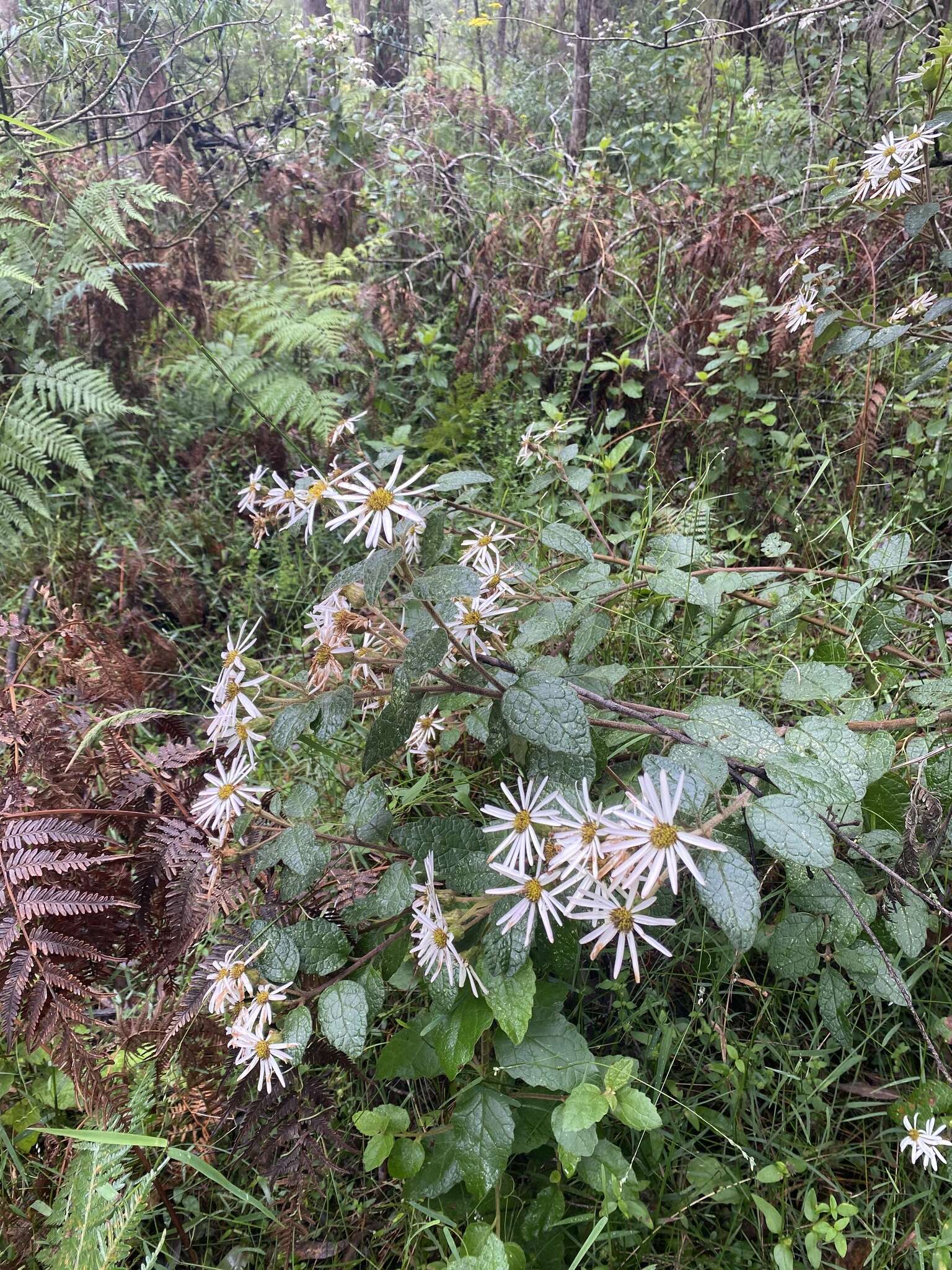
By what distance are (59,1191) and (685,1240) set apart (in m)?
0.97

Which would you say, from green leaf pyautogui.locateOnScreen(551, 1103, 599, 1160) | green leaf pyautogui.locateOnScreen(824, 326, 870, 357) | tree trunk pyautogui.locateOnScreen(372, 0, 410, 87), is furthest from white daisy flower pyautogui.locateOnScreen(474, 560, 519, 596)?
tree trunk pyautogui.locateOnScreen(372, 0, 410, 87)

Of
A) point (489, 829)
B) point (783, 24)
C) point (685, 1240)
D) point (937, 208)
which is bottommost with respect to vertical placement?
point (685, 1240)

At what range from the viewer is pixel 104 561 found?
2428 mm

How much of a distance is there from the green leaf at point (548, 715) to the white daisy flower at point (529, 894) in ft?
0.50

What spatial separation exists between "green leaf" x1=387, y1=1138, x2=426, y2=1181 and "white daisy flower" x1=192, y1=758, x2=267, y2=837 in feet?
1.76

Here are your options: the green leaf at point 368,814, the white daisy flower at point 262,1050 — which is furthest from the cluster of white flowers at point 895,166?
the white daisy flower at point 262,1050

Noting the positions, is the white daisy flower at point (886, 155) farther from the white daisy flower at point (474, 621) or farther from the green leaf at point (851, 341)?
the white daisy flower at point (474, 621)

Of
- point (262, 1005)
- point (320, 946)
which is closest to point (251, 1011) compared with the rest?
point (262, 1005)

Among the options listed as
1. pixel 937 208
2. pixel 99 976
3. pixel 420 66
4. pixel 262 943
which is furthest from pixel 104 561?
pixel 420 66

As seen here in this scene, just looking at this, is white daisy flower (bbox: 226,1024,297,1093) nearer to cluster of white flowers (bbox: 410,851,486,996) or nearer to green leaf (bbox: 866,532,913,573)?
cluster of white flowers (bbox: 410,851,486,996)

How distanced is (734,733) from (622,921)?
261mm

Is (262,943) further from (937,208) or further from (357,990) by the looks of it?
(937,208)

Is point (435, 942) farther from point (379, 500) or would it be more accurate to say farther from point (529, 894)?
point (379, 500)

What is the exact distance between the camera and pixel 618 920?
0.88 metres
